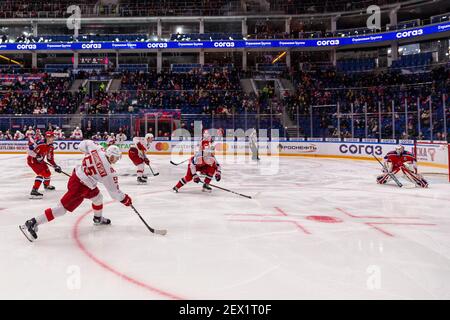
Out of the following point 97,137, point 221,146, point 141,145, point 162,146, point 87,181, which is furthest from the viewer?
point 162,146

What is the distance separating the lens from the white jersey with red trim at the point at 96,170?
4426 millimetres

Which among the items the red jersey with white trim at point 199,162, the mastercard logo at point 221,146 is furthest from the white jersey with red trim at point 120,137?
the red jersey with white trim at point 199,162

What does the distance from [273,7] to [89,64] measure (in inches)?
636

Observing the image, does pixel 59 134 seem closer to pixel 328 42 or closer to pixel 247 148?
pixel 247 148

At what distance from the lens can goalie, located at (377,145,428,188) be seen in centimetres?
889

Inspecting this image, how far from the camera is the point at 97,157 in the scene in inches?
174

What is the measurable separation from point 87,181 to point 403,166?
7.46 metres

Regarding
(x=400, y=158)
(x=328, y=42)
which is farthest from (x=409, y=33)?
(x=400, y=158)

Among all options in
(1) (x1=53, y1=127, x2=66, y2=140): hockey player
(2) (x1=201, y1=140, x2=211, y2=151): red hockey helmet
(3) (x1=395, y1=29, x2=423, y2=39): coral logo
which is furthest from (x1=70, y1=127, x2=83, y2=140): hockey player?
(3) (x1=395, y1=29, x2=423, y2=39): coral logo

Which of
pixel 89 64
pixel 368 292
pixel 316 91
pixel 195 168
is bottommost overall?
pixel 368 292

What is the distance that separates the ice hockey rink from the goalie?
1.23 meters

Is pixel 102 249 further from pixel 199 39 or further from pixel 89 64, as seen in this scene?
pixel 89 64

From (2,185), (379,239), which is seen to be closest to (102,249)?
(379,239)

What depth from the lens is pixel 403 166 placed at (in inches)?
358
